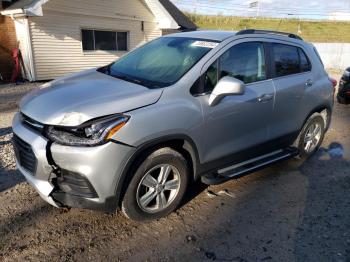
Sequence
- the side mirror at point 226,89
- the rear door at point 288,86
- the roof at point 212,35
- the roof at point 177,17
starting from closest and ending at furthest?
the side mirror at point 226,89, the roof at point 212,35, the rear door at point 288,86, the roof at point 177,17

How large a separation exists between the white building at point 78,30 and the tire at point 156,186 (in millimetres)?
9464

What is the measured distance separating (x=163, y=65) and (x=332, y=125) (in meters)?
5.31

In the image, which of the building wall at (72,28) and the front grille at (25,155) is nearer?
the front grille at (25,155)

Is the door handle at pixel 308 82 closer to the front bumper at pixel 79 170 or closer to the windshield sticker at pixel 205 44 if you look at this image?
the windshield sticker at pixel 205 44

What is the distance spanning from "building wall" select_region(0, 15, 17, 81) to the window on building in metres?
2.55

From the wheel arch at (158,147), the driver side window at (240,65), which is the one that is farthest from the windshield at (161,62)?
the wheel arch at (158,147)

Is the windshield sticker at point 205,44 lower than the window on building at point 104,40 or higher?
higher

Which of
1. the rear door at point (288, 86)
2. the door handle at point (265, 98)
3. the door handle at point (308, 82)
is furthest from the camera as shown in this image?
the door handle at point (308, 82)

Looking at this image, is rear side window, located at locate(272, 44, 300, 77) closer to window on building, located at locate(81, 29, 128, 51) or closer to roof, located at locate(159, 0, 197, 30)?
window on building, located at locate(81, 29, 128, 51)

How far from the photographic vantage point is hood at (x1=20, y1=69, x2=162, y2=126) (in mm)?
2891

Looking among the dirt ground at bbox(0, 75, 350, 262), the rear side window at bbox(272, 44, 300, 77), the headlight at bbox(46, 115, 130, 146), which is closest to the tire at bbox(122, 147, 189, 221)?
the dirt ground at bbox(0, 75, 350, 262)

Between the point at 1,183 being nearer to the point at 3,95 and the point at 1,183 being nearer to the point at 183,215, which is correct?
the point at 183,215

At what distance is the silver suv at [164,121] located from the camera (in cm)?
288

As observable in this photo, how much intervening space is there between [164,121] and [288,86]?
2098 mm
